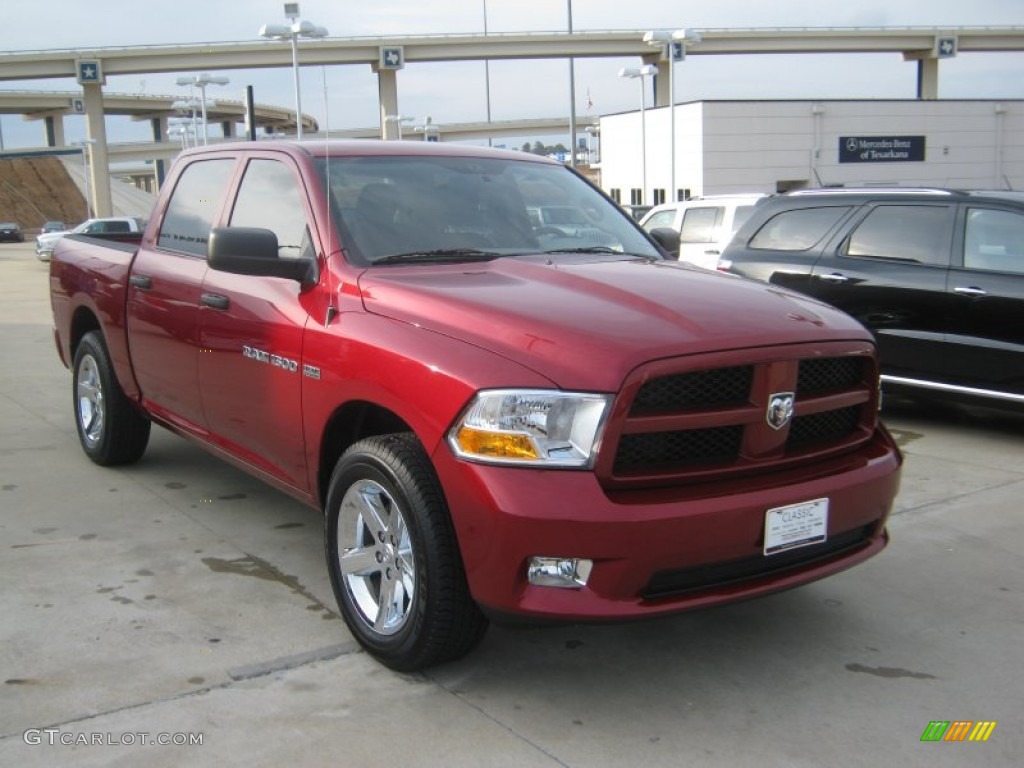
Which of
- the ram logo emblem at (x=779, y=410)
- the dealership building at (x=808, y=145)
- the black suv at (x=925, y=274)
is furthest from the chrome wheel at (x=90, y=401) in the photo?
the dealership building at (x=808, y=145)

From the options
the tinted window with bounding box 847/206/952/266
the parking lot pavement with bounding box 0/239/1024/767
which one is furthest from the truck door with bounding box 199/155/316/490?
the tinted window with bounding box 847/206/952/266

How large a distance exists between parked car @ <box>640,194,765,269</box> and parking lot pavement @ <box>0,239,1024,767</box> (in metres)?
7.31

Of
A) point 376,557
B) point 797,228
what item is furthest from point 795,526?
point 797,228

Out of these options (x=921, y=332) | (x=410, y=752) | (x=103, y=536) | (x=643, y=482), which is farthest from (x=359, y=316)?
(x=921, y=332)

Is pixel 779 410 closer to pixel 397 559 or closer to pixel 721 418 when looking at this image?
pixel 721 418

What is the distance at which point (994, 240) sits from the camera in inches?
287

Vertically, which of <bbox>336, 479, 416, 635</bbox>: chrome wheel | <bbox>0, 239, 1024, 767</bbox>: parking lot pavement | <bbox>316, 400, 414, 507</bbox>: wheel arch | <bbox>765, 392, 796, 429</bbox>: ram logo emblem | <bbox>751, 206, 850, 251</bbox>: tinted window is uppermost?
<bbox>751, 206, 850, 251</bbox>: tinted window

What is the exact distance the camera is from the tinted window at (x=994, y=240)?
711cm

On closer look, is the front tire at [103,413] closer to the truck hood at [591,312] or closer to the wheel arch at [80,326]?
the wheel arch at [80,326]

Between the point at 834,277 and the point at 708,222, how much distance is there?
498 centimetres

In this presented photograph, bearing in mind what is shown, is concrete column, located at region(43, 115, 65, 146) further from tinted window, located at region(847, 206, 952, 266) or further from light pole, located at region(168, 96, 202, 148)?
tinted window, located at region(847, 206, 952, 266)

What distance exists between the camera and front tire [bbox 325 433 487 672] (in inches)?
131

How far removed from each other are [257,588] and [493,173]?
2095mm

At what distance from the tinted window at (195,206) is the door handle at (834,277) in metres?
4.74
